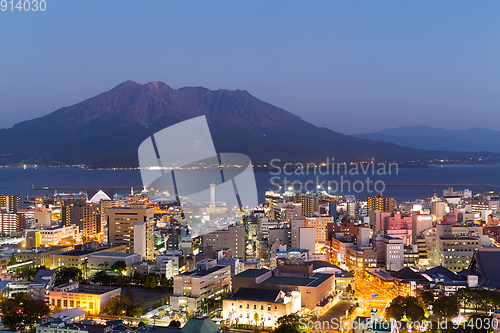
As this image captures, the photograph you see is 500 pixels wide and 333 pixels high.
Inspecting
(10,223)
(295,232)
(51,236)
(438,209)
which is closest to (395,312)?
(295,232)

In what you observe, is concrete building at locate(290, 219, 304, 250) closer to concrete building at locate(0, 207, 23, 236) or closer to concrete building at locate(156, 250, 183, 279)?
concrete building at locate(156, 250, 183, 279)

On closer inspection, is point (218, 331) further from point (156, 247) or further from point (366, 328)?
point (156, 247)

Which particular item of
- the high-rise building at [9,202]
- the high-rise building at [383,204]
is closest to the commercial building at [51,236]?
the high-rise building at [9,202]

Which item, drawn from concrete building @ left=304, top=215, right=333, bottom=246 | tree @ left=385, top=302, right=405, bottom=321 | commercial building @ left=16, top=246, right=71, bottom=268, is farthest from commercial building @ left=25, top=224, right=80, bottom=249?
tree @ left=385, top=302, right=405, bottom=321

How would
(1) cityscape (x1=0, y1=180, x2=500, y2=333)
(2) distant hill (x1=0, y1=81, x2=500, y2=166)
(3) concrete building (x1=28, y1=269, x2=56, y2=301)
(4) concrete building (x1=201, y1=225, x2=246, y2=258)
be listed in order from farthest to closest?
(2) distant hill (x1=0, y1=81, x2=500, y2=166)
(4) concrete building (x1=201, y1=225, x2=246, y2=258)
(3) concrete building (x1=28, y1=269, x2=56, y2=301)
(1) cityscape (x1=0, y1=180, x2=500, y2=333)

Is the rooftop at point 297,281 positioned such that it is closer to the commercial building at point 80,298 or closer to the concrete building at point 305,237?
the commercial building at point 80,298

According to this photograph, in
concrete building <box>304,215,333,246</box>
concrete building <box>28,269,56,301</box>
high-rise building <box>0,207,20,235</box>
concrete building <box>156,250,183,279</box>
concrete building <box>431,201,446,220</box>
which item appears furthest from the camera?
concrete building <box>431,201,446,220</box>

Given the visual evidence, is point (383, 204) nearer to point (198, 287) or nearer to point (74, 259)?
point (74, 259)
